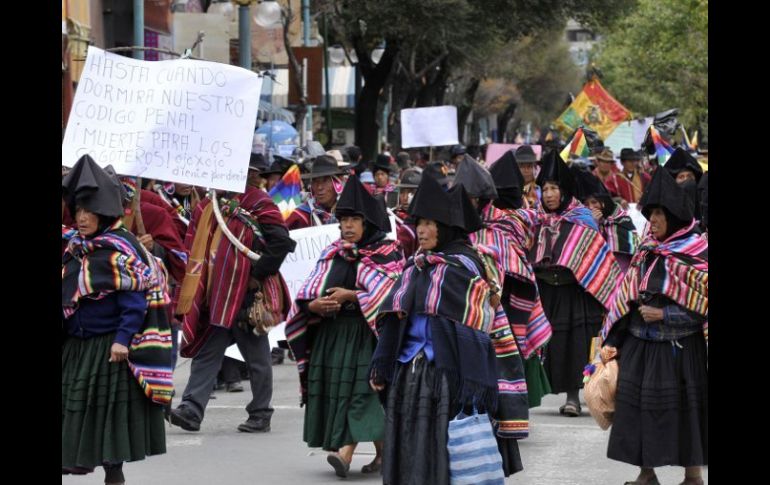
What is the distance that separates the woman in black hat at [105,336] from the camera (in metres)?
7.80

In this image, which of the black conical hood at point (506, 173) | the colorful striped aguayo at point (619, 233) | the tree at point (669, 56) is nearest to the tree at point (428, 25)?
the tree at point (669, 56)

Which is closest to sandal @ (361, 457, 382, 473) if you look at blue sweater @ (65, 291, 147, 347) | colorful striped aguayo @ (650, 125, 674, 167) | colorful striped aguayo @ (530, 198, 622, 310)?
blue sweater @ (65, 291, 147, 347)

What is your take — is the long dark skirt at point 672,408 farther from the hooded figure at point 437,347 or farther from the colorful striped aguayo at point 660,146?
the colorful striped aguayo at point 660,146

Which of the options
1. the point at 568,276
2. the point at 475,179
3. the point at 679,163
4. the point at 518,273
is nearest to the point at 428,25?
the point at 679,163

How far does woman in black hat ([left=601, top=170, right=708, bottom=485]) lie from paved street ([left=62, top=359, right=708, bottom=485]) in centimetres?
82

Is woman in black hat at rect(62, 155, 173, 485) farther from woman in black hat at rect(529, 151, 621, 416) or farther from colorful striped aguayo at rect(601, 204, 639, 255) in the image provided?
colorful striped aguayo at rect(601, 204, 639, 255)

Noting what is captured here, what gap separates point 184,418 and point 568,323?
307 cm
